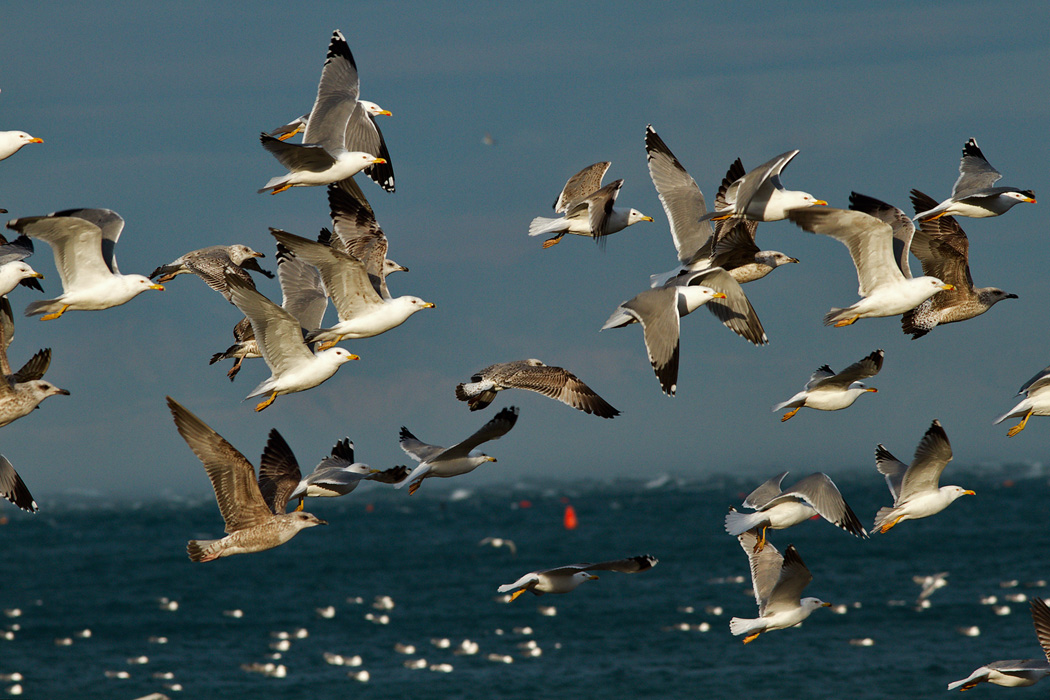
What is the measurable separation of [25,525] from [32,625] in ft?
241

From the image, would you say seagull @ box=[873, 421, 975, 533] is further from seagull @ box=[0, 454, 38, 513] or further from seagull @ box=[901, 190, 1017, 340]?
seagull @ box=[0, 454, 38, 513]

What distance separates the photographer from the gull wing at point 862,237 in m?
11.1

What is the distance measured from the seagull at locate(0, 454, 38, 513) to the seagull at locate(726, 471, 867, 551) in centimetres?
712

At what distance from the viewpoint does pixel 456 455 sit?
11.3 metres

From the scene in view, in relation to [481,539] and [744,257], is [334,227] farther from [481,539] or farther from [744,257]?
[481,539]

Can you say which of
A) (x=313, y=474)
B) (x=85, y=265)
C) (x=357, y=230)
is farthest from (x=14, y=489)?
(x=357, y=230)

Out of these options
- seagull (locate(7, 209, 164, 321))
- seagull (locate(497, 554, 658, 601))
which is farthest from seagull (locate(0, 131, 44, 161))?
seagull (locate(497, 554, 658, 601))

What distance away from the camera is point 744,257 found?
1336cm

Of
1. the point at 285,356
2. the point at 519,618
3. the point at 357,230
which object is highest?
Result: the point at 357,230

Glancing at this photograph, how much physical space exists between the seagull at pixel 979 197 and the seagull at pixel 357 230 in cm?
582

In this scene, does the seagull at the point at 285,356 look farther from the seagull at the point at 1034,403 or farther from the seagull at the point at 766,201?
the seagull at the point at 1034,403

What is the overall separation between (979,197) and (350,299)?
6721mm

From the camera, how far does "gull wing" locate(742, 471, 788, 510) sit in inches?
481

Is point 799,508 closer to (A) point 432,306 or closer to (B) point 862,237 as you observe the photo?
(B) point 862,237
